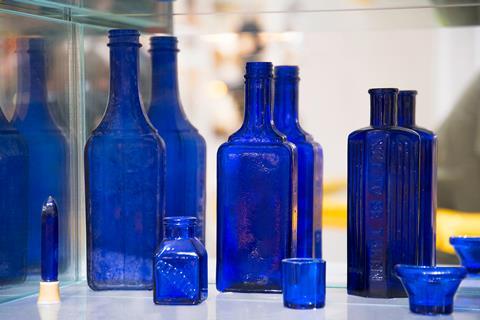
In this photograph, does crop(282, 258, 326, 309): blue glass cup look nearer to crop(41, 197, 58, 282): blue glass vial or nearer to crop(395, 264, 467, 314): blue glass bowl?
crop(395, 264, 467, 314): blue glass bowl

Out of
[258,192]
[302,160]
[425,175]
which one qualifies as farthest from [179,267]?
[425,175]

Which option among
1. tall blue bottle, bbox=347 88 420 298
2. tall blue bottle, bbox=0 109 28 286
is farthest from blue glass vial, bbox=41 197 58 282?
tall blue bottle, bbox=347 88 420 298

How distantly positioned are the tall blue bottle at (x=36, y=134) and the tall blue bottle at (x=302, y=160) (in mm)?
376

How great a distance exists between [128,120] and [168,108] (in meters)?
0.11

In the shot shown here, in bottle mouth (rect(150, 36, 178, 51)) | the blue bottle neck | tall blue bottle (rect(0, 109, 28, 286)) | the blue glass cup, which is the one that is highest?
bottle mouth (rect(150, 36, 178, 51))

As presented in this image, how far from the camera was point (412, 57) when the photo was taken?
1.58m

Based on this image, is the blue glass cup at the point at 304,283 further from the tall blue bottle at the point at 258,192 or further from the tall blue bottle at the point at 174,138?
the tall blue bottle at the point at 174,138

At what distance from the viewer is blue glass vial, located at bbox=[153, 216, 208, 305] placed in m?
1.33

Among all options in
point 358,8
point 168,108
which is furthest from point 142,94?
point 358,8

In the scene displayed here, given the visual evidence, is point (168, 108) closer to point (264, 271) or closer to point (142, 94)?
point (142, 94)

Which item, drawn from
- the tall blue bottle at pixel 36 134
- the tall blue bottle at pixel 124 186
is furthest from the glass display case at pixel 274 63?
the tall blue bottle at pixel 124 186

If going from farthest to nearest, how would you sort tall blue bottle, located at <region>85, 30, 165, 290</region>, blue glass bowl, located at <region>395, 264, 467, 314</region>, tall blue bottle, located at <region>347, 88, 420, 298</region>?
1. tall blue bottle, located at <region>85, 30, 165, 290</region>
2. tall blue bottle, located at <region>347, 88, 420, 298</region>
3. blue glass bowl, located at <region>395, 264, 467, 314</region>

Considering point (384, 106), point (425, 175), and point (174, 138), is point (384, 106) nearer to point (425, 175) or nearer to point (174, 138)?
point (425, 175)

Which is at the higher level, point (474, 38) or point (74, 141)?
point (474, 38)
